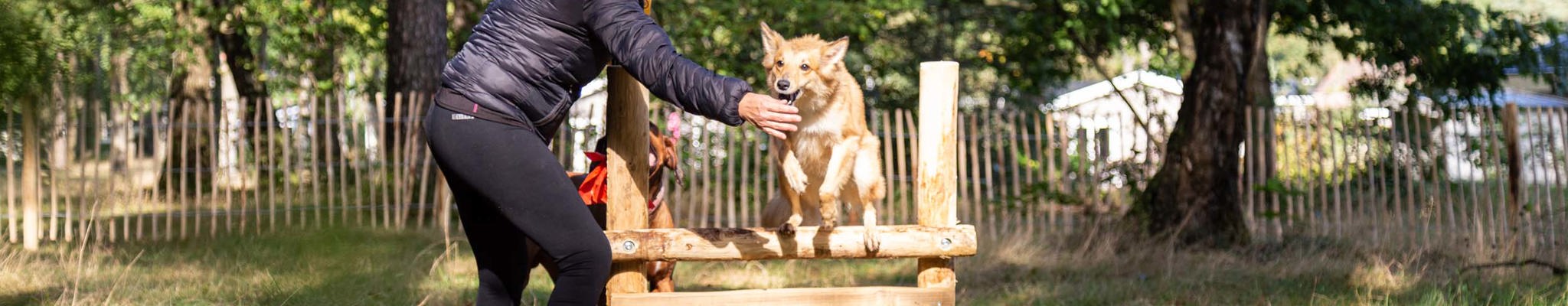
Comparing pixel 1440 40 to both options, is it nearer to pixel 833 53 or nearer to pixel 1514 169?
pixel 1514 169

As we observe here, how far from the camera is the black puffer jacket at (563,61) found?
296 cm

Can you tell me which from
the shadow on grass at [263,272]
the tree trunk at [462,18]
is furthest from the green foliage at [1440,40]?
the shadow on grass at [263,272]

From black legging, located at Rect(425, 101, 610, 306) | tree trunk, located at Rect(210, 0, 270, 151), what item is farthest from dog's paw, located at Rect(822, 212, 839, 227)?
tree trunk, located at Rect(210, 0, 270, 151)

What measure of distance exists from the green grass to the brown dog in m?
0.84

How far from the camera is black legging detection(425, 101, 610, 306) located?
10.4 ft

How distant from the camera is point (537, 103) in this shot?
10.6 feet

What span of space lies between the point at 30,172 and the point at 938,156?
7.25 meters

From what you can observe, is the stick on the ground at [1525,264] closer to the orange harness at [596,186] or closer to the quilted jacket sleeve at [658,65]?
the orange harness at [596,186]

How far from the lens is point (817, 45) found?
375cm

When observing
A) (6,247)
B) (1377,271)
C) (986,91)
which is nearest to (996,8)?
(986,91)

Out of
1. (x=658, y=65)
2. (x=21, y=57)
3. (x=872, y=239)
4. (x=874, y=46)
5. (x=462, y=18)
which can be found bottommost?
(x=872, y=239)

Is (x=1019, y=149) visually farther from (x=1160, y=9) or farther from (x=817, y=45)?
(x=817, y=45)

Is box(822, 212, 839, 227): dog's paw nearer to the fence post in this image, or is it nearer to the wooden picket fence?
the wooden picket fence

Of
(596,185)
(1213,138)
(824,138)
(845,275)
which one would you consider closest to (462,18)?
(845,275)
